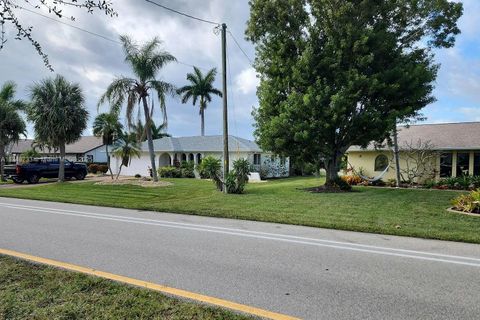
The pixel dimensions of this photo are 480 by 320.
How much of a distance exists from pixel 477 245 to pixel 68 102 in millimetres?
25644

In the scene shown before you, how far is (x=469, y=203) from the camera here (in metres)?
10.6

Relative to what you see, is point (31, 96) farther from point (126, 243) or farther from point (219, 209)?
point (126, 243)

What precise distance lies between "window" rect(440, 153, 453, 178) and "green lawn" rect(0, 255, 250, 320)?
2160 centimetres

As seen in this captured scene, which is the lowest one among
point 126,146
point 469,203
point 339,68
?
point 469,203

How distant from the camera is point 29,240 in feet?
24.0

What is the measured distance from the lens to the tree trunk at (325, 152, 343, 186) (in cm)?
1780

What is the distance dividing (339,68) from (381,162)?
10.1 meters

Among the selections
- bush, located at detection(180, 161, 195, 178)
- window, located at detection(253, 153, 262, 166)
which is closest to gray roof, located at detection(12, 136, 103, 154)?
bush, located at detection(180, 161, 195, 178)

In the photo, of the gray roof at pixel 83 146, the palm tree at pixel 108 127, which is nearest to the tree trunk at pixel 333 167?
the palm tree at pixel 108 127

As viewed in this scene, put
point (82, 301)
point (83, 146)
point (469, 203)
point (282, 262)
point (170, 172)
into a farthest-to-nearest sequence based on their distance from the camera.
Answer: point (83, 146) → point (170, 172) → point (469, 203) → point (282, 262) → point (82, 301)

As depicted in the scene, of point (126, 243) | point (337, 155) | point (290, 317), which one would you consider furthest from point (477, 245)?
point (337, 155)

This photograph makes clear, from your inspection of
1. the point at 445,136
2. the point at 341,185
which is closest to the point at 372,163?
the point at 445,136

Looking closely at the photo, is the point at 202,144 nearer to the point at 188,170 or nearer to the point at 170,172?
the point at 188,170

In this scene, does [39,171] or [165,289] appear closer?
[165,289]
